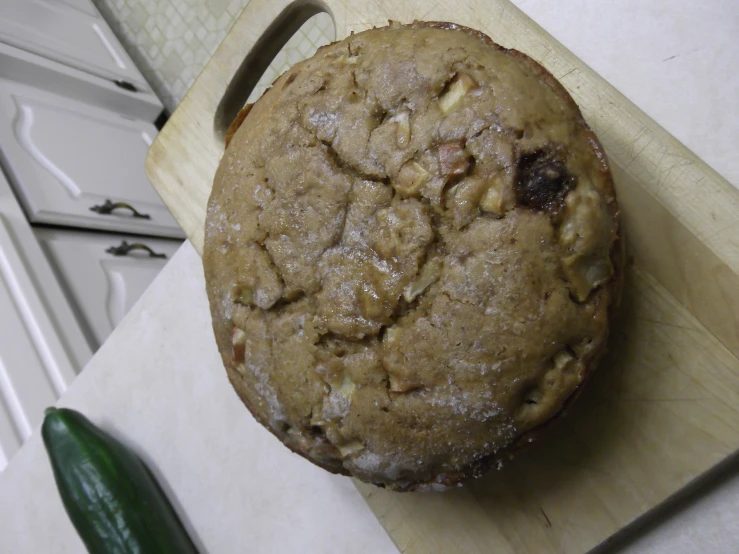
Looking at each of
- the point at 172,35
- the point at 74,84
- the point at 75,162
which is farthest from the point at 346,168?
the point at 172,35

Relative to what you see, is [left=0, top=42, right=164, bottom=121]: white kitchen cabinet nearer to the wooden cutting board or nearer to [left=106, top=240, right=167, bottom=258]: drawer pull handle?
[left=106, top=240, right=167, bottom=258]: drawer pull handle

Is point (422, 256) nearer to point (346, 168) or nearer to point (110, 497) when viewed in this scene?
point (346, 168)

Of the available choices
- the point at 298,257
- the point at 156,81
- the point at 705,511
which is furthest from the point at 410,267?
the point at 156,81

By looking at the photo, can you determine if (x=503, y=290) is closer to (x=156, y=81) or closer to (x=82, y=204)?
(x=82, y=204)

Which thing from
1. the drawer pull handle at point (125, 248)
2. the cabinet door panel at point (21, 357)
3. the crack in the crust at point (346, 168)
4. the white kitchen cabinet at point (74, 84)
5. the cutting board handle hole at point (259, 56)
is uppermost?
the crack in the crust at point (346, 168)

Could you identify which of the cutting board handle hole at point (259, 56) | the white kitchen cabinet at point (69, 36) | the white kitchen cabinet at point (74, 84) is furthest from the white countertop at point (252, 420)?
the white kitchen cabinet at point (69, 36)

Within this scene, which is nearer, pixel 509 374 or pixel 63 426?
pixel 509 374

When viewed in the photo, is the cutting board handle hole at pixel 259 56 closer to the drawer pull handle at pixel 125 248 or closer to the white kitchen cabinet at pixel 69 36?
the drawer pull handle at pixel 125 248

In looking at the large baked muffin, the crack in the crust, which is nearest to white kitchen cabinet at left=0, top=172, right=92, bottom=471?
the large baked muffin
